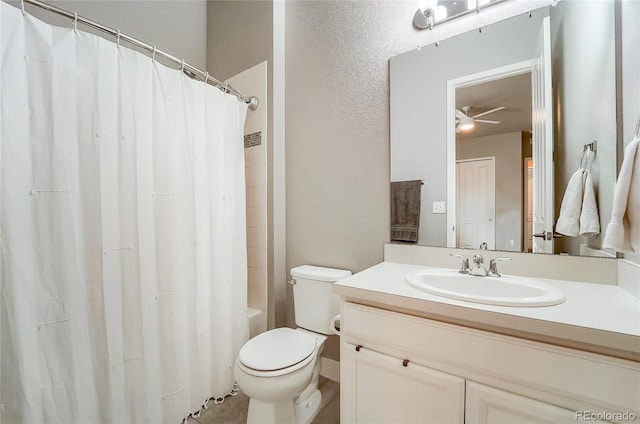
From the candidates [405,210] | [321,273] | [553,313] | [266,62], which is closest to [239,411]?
[321,273]

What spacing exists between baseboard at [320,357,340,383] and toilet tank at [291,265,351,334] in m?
0.37

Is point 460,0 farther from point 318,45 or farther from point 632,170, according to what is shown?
point 632,170

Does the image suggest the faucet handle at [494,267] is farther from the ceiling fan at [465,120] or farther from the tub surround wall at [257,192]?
the tub surround wall at [257,192]

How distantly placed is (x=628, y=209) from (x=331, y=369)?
1.68 metres

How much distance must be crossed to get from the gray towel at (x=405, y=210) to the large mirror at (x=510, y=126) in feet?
0.12

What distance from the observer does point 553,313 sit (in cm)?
78

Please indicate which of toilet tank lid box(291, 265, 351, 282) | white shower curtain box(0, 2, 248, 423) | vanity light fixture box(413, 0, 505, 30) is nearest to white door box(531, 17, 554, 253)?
vanity light fixture box(413, 0, 505, 30)

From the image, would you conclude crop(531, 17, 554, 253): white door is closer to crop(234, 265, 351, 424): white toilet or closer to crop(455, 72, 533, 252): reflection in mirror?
crop(455, 72, 533, 252): reflection in mirror

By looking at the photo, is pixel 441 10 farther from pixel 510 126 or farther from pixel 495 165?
pixel 495 165

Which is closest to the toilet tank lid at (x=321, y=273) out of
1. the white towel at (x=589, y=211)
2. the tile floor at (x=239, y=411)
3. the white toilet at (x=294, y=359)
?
the white toilet at (x=294, y=359)

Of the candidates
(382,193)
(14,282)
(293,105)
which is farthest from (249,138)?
(14,282)

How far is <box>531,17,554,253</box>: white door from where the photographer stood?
1.15 m

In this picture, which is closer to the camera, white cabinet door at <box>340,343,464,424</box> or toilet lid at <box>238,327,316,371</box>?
white cabinet door at <box>340,343,464,424</box>

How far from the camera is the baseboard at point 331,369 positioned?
177 centimetres
